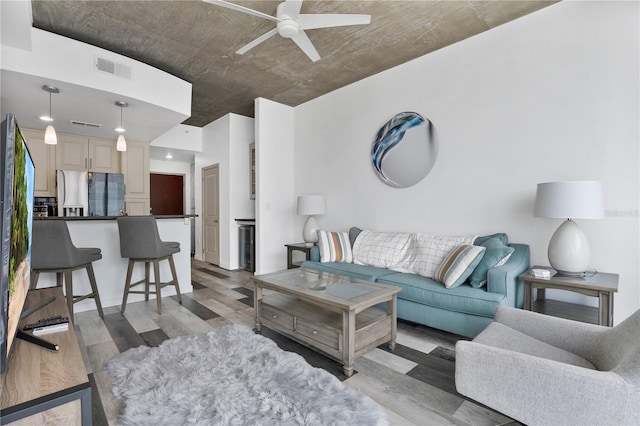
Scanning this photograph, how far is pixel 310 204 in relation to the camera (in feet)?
14.7

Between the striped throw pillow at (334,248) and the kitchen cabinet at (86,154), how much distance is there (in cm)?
394

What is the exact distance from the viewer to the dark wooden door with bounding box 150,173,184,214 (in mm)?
7688

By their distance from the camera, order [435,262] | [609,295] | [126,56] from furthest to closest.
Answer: [126,56] < [435,262] < [609,295]

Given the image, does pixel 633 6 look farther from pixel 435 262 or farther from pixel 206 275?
pixel 206 275

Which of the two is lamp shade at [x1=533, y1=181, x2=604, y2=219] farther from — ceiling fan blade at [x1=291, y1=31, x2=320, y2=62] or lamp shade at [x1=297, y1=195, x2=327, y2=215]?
lamp shade at [x1=297, y1=195, x2=327, y2=215]

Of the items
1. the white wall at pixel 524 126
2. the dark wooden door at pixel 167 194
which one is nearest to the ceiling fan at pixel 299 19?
the white wall at pixel 524 126

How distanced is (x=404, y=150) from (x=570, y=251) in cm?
195

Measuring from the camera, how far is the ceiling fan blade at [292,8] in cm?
229

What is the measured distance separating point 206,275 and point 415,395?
162 inches

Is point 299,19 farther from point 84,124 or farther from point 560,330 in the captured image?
point 84,124

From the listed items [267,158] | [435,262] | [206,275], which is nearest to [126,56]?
[267,158]

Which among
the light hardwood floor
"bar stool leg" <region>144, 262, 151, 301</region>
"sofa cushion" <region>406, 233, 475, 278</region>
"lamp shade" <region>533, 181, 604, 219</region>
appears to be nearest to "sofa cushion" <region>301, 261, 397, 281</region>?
"sofa cushion" <region>406, 233, 475, 278</region>

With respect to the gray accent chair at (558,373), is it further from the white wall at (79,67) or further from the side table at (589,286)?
the white wall at (79,67)

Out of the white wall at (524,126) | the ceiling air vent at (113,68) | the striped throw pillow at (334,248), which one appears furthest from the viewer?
the striped throw pillow at (334,248)
